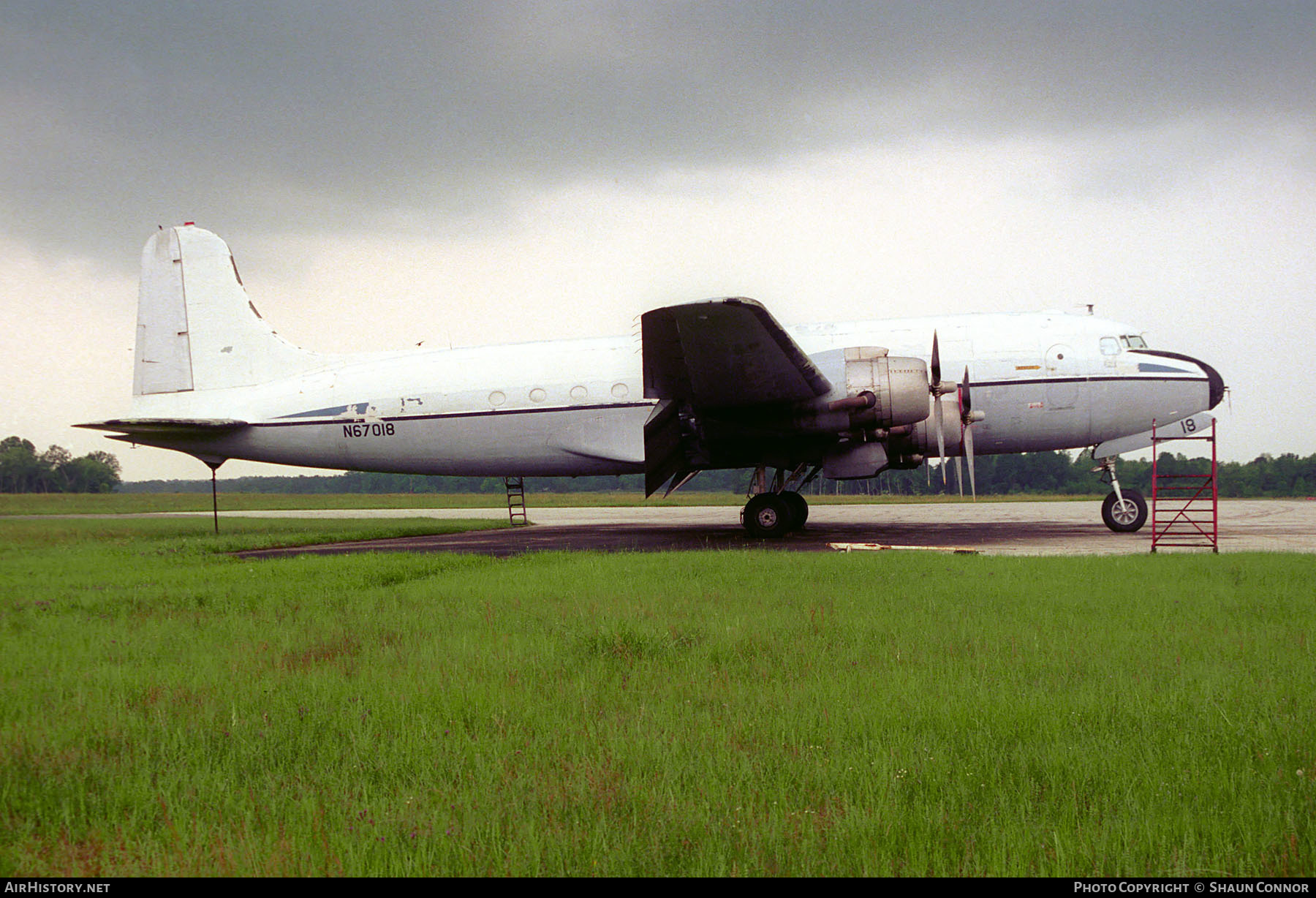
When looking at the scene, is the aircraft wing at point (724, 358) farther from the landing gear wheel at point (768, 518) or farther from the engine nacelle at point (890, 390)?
the landing gear wheel at point (768, 518)

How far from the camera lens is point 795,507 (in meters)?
16.7

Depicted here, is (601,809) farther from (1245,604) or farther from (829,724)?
(1245,604)

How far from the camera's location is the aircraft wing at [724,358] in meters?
12.5

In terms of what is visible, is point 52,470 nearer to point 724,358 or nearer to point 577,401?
point 577,401

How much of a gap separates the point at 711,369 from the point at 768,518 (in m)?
3.90

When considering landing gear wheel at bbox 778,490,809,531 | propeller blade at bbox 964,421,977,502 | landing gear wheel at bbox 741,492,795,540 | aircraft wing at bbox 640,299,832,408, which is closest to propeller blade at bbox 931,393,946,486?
propeller blade at bbox 964,421,977,502

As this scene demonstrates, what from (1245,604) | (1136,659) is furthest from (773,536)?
(1136,659)

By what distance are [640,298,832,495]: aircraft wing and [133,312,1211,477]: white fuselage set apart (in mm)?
1165

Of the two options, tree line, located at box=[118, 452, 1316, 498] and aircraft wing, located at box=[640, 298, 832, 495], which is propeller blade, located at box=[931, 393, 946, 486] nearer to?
aircraft wing, located at box=[640, 298, 832, 495]

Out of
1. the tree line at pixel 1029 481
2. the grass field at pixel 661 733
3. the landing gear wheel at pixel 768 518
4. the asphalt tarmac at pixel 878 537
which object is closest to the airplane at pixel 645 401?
the landing gear wheel at pixel 768 518

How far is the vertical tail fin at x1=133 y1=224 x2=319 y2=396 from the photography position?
1830 centimetres

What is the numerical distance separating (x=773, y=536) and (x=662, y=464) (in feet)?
9.40

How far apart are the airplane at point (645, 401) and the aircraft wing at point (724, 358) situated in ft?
0.29
